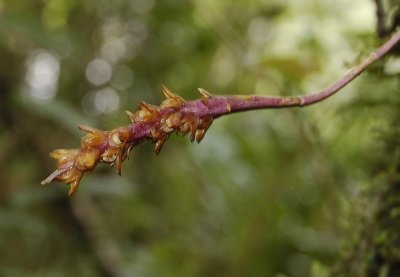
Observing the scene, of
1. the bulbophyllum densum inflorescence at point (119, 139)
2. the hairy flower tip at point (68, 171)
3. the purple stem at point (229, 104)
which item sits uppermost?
the purple stem at point (229, 104)

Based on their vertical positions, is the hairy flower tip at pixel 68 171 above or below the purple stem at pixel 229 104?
below

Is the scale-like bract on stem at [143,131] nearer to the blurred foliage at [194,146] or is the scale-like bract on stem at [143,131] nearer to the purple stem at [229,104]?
the purple stem at [229,104]

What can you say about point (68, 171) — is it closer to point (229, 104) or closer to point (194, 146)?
point (229, 104)

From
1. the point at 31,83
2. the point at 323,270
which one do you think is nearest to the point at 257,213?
the point at 323,270

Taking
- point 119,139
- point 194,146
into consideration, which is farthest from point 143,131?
point 194,146

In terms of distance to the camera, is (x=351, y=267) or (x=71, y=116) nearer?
(x=351, y=267)

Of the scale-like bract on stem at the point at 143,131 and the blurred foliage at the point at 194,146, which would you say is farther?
the blurred foliage at the point at 194,146

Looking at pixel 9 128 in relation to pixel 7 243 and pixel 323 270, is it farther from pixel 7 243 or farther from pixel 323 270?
pixel 323 270

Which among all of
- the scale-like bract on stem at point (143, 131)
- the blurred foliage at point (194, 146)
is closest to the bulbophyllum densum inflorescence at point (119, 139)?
the scale-like bract on stem at point (143, 131)
